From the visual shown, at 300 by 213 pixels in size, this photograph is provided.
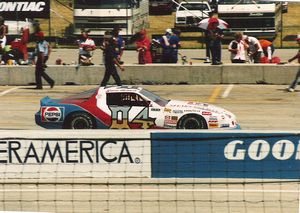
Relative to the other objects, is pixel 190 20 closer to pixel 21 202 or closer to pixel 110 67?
pixel 110 67

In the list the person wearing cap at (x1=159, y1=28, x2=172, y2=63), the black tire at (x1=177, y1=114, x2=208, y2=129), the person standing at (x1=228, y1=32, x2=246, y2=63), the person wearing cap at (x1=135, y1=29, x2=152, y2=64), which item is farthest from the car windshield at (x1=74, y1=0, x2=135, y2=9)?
the black tire at (x1=177, y1=114, x2=208, y2=129)

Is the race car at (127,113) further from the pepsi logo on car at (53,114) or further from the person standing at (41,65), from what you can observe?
the person standing at (41,65)

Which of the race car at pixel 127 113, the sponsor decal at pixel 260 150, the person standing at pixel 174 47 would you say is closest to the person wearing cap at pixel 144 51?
the person standing at pixel 174 47

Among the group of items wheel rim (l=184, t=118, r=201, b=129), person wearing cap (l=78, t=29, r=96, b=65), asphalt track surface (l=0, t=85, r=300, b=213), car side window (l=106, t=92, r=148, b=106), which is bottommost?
asphalt track surface (l=0, t=85, r=300, b=213)

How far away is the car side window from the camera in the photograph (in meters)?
18.4

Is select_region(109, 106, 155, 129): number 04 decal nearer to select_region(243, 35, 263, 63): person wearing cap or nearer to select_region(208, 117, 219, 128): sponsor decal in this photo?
select_region(208, 117, 219, 128): sponsor decal

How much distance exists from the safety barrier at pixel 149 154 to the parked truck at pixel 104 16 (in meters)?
20.8

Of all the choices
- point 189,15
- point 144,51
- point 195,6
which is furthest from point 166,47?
point 195,6

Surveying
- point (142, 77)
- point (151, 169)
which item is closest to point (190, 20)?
point (142, 77)

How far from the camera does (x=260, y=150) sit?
13883 mm

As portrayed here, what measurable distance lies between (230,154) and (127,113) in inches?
185

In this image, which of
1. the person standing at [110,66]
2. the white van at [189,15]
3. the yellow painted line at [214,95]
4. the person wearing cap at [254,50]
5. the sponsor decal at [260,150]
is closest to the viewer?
the sponsor decal at [260,150]

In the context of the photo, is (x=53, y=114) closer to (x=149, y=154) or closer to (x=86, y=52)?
(x=149, y=154)

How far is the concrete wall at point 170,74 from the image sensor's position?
87.1 ft
